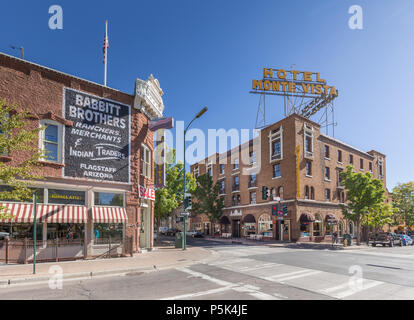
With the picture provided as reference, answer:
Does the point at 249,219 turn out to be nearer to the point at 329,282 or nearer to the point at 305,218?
the point at 305,218

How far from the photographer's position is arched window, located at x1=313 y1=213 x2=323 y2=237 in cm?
3539

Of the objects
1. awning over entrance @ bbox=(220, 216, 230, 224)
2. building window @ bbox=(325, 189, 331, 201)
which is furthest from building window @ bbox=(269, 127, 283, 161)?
awning over entrance @ bbox=(220, 216, 230, 224)

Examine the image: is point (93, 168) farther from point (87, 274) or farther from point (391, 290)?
point (391, 290)

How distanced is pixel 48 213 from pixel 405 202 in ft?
213

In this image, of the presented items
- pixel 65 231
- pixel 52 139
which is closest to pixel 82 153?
pixel 52 139

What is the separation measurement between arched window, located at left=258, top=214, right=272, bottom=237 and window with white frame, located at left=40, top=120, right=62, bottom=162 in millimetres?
28146

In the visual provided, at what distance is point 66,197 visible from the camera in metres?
15.0

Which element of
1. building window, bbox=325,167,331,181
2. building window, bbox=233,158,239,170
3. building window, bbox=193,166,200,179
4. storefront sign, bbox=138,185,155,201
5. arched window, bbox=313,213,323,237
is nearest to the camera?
storefront sign, bbox=138,185,155,201

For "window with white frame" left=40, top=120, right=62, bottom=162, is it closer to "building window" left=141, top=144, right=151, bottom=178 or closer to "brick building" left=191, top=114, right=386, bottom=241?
"building window" left=141, top=144, right=151, bottom=178

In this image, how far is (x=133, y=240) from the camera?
679 inches

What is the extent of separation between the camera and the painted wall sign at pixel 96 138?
15.4m

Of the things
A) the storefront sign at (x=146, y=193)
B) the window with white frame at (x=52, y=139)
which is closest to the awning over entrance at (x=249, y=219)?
the storefront sign at (x=146, y=193)
